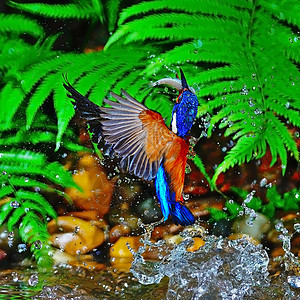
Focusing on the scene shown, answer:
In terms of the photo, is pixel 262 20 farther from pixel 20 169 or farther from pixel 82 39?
pixel 20 169

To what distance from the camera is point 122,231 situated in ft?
4.54

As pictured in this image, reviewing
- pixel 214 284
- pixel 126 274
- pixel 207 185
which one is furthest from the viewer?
pixel 207 185

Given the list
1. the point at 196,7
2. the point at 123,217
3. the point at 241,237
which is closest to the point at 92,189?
the point at 123,217

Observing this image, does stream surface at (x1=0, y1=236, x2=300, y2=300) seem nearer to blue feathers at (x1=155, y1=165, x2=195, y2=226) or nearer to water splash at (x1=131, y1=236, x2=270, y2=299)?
water splash at (x1=131, y1=236, x2=270, y2=299)

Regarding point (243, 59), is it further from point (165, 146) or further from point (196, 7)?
point (165, 146)

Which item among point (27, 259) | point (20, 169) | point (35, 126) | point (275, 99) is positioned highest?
point (275, 99)

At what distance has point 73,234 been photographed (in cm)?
135

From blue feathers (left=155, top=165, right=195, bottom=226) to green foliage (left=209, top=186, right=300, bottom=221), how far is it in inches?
20.9

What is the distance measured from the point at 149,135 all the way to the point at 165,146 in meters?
0.04

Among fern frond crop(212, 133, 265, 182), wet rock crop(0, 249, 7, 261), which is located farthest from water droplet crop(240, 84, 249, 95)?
wet rock crop(0, 249, 7, 261)

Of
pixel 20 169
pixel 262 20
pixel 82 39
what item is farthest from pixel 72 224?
pixel 262 20

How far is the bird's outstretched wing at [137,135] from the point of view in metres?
0.78

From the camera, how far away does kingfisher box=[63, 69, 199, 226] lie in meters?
0.79

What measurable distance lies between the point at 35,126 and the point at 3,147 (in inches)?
3.9
